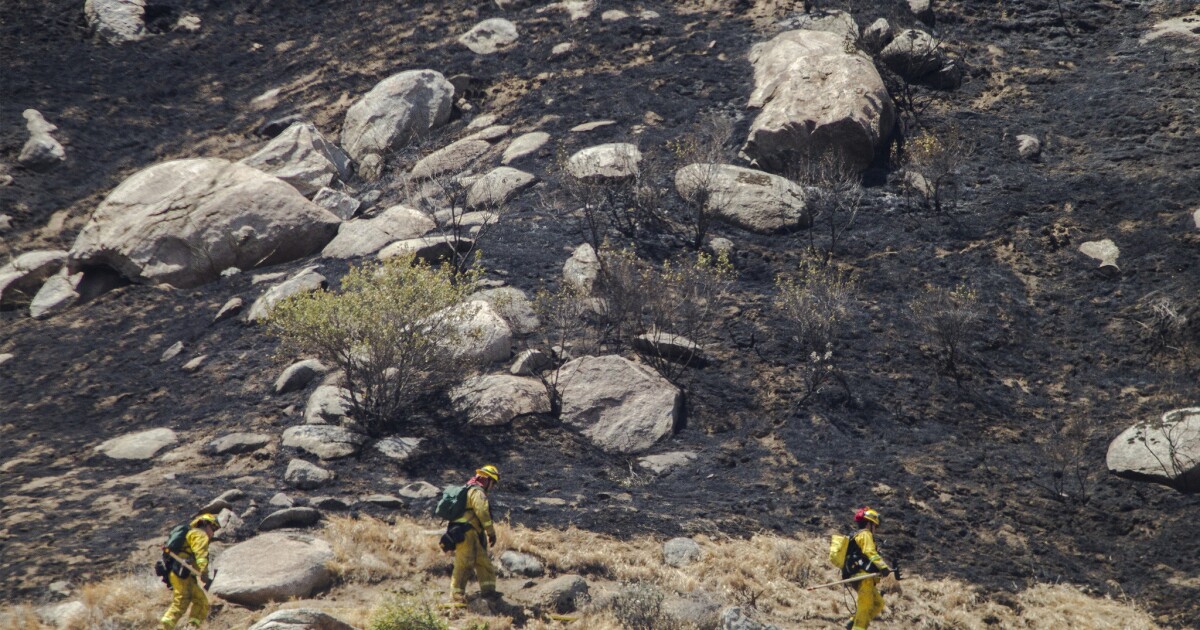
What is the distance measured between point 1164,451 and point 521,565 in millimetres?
8090

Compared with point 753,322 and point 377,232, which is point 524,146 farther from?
point 753,322

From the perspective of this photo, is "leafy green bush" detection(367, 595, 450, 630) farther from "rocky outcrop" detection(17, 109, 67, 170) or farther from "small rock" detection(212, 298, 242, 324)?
"rocky outcrop" detection(17, 109, 67, 170)

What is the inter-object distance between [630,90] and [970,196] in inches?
291

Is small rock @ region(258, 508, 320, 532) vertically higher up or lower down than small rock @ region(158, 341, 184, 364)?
higher up

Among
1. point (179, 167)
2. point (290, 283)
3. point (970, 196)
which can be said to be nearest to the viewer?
point (290, 283)

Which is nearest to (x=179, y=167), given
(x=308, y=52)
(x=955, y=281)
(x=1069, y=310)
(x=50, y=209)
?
(x=50, y=209)

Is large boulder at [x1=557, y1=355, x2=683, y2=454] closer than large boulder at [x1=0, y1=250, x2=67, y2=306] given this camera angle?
Yes

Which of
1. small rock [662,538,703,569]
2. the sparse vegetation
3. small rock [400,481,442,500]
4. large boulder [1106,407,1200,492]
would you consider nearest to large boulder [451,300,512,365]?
small rock [400,481,442,500]

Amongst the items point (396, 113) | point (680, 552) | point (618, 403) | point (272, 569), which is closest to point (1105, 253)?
point (618, 403)

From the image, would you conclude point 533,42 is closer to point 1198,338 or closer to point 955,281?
point 955,281

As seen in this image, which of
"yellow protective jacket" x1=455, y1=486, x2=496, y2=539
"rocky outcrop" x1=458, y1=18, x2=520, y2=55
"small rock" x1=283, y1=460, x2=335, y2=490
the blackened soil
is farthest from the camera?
"rocky outcrop" x1=458, y1=18, x2=520, y2=55

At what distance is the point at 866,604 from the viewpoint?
923 centimetres

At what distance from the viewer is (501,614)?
9.20 metres

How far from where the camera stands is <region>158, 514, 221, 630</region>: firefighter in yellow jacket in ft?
28.4
